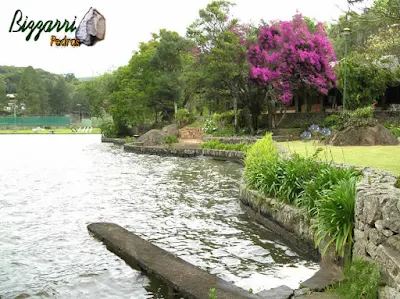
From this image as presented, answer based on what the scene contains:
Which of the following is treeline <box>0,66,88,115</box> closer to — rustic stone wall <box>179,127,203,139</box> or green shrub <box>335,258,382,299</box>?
rustic stone wall <box>179,127,203,139</box>

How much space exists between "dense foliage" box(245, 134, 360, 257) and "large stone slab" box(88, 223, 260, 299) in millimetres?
1558

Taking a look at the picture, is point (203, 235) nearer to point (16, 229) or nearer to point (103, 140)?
point (16, 229)

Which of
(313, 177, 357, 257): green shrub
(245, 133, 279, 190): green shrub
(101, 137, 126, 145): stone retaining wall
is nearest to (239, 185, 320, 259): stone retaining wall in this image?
(245, 133, 279, 190): green shrub

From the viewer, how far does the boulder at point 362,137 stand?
18.6 meters

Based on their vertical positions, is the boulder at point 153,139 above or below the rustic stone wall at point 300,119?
below

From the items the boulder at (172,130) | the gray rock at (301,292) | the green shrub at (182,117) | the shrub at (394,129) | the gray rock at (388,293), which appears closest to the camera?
the gray rock at (388,293)

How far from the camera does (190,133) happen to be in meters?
34.8

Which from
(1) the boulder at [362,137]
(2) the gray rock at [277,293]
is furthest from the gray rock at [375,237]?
(1) the boulder at [362,137]

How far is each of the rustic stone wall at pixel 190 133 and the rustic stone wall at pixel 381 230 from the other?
1135 inches

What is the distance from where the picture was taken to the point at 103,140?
43.0 meters

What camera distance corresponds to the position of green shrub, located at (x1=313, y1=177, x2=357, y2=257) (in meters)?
5.73

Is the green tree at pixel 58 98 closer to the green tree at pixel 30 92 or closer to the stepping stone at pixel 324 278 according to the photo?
the green tree at pixel 30 92

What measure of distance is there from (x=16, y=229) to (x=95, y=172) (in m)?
9.66

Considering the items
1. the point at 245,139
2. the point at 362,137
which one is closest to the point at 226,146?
the point at 245,139
